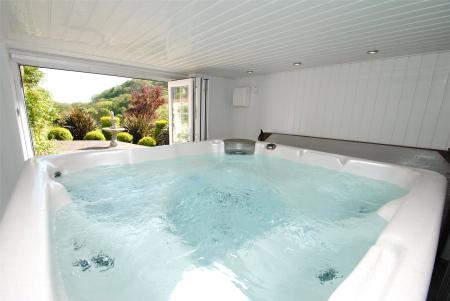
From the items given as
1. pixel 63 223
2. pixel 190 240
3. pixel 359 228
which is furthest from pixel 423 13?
pixel 63 223

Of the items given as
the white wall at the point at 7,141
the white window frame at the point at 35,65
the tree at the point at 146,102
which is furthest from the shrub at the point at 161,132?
the white wall at the point at 7,141

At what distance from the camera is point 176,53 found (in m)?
2.72

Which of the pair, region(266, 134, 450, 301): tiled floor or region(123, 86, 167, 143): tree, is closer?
region(266, 134, 450, 301): tiled floor

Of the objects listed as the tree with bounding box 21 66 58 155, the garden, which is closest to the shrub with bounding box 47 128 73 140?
the garden

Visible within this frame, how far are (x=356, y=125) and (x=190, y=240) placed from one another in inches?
112

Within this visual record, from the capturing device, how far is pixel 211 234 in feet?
4.01

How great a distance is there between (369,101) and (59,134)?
7815mm

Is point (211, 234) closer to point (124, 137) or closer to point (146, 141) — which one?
point (146, 141)

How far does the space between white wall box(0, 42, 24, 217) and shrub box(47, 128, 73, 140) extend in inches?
178

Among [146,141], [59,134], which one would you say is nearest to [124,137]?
[146,141]

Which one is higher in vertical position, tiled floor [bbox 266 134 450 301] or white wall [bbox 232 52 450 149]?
white wall [bbox 232 52 450 149]

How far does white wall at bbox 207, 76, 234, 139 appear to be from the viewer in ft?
14.6

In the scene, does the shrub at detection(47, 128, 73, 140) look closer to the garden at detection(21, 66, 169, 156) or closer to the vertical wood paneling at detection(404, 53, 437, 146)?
the garden at detection(21, 66, 169, 156)

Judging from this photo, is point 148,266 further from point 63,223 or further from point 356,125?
point 356,125
